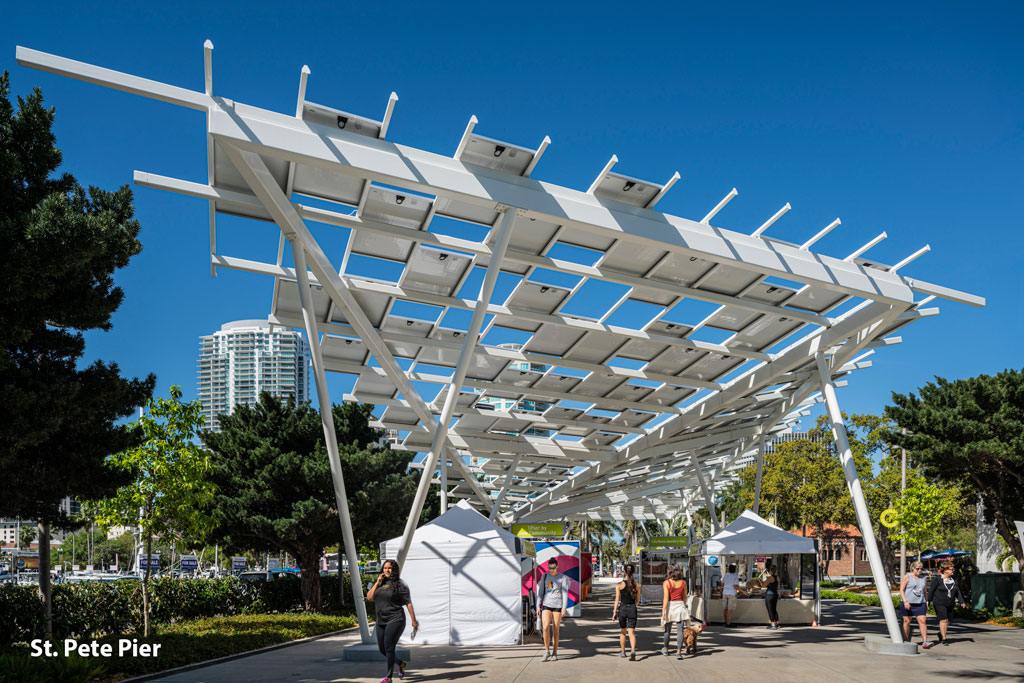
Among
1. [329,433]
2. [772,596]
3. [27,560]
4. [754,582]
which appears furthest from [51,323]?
[27,560]

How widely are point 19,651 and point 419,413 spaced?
893cm

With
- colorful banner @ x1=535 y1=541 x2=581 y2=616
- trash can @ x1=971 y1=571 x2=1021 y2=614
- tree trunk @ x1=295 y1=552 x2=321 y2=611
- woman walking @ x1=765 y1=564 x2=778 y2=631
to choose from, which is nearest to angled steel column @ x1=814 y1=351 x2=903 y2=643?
woman walking @ x1=765 y1=564 x2=778 y2=631

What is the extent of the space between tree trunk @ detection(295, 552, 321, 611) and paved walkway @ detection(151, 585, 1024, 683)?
899cm

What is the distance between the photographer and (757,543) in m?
20.8

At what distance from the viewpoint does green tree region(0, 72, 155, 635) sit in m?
9.61

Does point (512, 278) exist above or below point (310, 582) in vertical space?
above

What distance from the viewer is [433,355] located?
58.6 ft

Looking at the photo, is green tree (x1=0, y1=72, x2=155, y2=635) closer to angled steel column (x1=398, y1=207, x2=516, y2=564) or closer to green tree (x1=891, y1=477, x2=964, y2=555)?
angled steel column (x1=398, y1=207, x2=516, y2=564)

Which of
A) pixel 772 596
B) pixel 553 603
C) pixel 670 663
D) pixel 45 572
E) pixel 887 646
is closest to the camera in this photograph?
pixel 45 572

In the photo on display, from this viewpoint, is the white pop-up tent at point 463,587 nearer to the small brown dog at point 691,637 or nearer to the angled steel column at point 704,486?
the small brown dog at point 691,637

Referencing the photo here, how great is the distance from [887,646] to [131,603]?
16438mm

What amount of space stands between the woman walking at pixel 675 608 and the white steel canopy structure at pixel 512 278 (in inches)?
140

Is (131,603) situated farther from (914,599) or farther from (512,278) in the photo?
(914,599)

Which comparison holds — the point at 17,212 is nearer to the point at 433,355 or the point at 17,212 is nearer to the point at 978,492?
the point at 433,355
